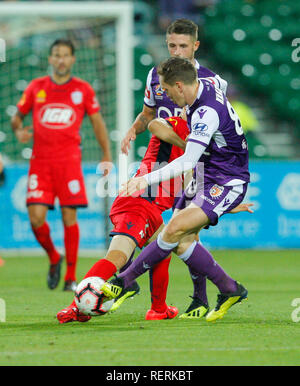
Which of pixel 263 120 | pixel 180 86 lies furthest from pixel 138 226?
pixel 263 120

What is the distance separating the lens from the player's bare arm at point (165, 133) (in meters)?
5.62

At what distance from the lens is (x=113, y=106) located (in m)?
12.1

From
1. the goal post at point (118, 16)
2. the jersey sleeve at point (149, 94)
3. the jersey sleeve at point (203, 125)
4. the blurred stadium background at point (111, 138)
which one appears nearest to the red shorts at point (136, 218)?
the jersey sleeve at point (203, 125)

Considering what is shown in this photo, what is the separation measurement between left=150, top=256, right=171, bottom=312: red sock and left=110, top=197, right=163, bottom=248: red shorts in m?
0.22

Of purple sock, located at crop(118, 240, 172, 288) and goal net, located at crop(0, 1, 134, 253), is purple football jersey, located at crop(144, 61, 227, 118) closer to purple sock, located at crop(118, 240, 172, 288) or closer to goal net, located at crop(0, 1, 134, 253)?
purple sock, located at crop(118, 240, 172, 288)

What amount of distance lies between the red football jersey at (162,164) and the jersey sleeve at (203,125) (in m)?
0.51

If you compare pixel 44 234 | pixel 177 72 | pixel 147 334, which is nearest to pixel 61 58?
pixel 44 234

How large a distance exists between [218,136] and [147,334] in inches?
54.2

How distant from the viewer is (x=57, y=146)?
8398 millimetres

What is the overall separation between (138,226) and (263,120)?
41.2 ft

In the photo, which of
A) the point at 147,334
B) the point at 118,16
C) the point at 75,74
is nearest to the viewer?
the point at 147,334

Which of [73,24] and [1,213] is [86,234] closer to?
[1,213]

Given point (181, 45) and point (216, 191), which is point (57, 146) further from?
point (216, 191)

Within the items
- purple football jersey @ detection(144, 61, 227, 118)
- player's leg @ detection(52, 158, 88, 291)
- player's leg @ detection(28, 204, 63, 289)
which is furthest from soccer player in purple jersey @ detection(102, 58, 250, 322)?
player's leg @ detection(28, 204, 63, 289)
